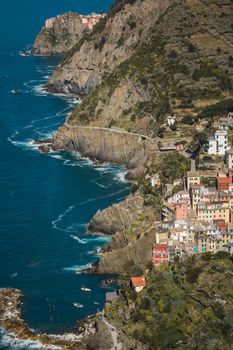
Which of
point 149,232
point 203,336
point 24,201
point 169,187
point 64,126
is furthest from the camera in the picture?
point 64,126

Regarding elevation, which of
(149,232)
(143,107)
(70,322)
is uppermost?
(143,107)

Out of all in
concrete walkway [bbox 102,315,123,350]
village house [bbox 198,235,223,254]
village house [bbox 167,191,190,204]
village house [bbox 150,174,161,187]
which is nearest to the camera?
concrete walkway [bbox 102,315,123,350]

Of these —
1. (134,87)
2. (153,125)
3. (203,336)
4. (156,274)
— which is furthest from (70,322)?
(134,87)

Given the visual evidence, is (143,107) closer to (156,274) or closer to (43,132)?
(43,132)

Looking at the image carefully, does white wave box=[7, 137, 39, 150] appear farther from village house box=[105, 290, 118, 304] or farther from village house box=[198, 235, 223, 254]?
village house box=[105, 290, 118, 304]

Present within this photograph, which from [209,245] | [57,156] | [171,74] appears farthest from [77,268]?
[171,74]

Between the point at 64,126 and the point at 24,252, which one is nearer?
the point at 24,252

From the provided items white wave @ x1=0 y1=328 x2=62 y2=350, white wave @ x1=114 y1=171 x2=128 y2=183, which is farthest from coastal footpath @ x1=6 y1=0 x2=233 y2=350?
white wave @ x1=0 y1=328 x2=62 y2=350
